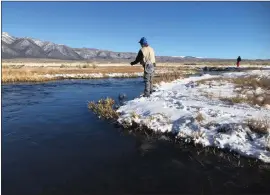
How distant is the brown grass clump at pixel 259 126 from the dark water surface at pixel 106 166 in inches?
65.1

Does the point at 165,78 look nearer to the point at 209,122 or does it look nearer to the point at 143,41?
the point at 143,41

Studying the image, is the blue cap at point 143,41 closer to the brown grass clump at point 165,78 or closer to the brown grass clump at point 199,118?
the brown grass clump at point 199,118

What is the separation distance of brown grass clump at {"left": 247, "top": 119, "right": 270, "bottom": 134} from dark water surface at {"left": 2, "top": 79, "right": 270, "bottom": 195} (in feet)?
5.43

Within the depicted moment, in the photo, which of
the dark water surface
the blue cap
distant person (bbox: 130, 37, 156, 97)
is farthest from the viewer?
distant person (bbox: 130, 37, 156, 97)

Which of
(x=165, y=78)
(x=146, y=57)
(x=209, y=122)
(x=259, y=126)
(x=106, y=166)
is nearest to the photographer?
(x=106, y=166)

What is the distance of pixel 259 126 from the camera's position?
8.22 metres

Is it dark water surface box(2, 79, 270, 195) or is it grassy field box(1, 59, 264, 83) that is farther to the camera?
grassy field box(1, 59, 264, 83)

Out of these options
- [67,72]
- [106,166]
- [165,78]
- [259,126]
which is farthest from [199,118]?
[67,72]

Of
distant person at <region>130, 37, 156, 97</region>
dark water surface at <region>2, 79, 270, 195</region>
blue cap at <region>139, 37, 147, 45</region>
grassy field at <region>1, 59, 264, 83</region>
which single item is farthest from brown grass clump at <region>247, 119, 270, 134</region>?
grassy field at <region>1, 59, 264, 83</region>

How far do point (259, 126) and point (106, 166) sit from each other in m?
4.37

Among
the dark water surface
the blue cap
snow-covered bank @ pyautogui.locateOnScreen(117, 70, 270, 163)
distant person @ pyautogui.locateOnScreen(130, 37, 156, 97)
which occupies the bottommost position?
the dark water surface

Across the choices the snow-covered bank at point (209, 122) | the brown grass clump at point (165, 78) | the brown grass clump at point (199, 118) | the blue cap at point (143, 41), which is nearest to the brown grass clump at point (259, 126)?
the snow-covered bank at point (209, 122)

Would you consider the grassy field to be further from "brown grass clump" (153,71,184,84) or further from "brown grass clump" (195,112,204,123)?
A: "brown grass clump" (195,112,204,123)

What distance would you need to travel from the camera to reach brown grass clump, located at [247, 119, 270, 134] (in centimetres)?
808
